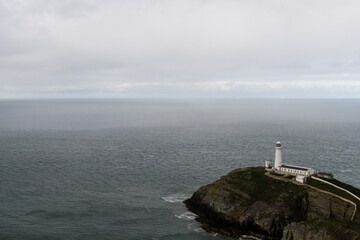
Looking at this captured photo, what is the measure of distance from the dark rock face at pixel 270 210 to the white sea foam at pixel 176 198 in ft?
8.97

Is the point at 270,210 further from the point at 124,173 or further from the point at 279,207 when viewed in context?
the point at 124,173

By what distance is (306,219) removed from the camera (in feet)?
191

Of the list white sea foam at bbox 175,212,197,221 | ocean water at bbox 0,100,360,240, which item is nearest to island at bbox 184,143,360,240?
white sea foam at bbox 175,212,197,221

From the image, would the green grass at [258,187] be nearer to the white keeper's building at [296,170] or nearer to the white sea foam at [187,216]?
the white keeper's building at [296,170]

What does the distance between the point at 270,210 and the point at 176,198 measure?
74.0ft

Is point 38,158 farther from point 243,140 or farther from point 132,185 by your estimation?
point 243,140

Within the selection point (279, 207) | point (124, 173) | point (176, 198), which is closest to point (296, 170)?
point (279, 207)

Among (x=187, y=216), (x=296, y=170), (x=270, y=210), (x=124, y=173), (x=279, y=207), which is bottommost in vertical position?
(x=187, y=216)

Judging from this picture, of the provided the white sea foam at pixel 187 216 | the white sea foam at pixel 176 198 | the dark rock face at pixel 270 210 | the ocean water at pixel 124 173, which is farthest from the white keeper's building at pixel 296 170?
the white sea foam at pixel 187 216

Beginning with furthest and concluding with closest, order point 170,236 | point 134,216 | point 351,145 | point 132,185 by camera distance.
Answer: point 351,145, point 132,185, point 134,216, point 170,236

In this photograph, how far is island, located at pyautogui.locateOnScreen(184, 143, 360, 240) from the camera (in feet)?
171

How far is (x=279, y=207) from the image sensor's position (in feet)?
196

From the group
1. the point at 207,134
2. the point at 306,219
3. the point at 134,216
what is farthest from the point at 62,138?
the point at 306,219

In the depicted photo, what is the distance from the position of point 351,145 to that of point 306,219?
9315 cm
